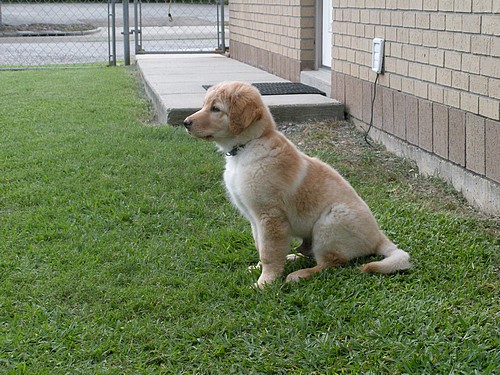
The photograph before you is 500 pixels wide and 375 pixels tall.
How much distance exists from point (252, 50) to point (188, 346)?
33.2 feet

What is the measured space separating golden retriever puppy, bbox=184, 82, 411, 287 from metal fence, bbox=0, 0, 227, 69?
11504mm

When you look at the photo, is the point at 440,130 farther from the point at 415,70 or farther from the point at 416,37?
the point at 416,37

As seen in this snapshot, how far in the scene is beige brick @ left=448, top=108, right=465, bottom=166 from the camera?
5.74 metres

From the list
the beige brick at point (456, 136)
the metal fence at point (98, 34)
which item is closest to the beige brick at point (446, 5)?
the beige brick at point (456, 136)

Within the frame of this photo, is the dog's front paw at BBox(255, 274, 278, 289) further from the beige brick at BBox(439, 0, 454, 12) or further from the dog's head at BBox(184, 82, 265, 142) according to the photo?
the beige brick at BBox(439, 0, 454, 12)

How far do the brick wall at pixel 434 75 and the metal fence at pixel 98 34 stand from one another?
826cm

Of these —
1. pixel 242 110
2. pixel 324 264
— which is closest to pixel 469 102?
pixel 324 264

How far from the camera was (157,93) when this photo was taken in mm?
9477

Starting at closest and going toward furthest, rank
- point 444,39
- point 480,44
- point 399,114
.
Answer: point 480,44, point 444,39, point 399,114

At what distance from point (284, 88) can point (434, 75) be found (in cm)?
352

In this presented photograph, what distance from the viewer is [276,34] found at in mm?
11422

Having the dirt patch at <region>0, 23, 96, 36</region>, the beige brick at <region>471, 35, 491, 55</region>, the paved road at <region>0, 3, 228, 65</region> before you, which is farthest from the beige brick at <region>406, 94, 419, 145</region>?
the dirt patch at <region>0, 23, 96, 36</region>

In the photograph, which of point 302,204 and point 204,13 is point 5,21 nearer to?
point 204,13

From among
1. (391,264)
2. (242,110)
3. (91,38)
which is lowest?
(391,264)
